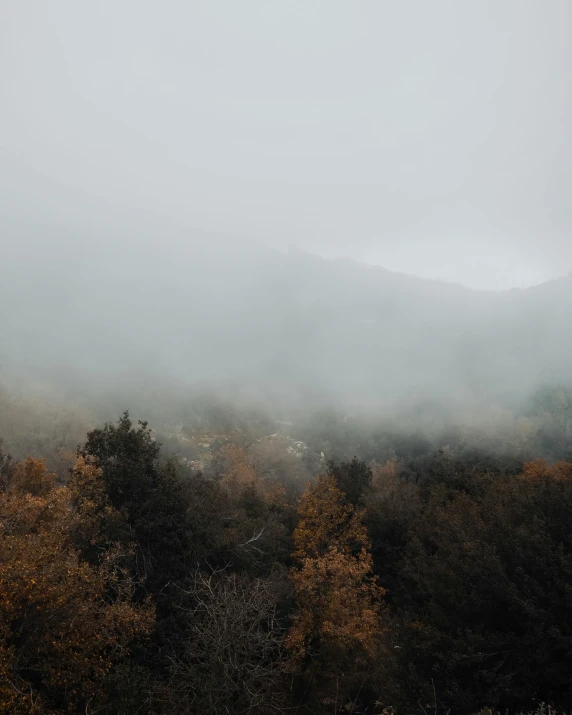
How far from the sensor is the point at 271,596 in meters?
22.6

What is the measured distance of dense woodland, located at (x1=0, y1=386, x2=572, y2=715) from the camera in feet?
45.9

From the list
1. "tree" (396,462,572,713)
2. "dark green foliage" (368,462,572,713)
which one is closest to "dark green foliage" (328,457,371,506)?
"dark green foliage" (368,462,572,713)

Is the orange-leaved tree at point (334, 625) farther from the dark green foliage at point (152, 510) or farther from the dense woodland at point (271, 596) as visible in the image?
the dark green foliage at point (152, 510)

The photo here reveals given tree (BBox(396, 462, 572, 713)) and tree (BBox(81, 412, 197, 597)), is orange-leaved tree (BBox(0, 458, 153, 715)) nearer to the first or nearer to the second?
tree (BBox(81, 412, 197, 597))

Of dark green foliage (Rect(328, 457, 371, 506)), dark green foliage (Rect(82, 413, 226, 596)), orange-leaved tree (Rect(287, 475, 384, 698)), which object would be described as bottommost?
orange-leaved tree (Rect(287, 475, 384, 698))

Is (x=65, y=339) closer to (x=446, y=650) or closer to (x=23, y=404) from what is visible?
(x=23, y=404)

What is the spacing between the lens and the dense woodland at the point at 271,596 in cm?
1400

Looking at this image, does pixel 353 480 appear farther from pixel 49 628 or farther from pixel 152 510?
pixel 49 628

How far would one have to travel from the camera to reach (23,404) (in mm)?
90562

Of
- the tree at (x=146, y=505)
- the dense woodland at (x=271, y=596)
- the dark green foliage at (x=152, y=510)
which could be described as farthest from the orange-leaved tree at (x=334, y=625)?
the tree at (x=146, y=505)

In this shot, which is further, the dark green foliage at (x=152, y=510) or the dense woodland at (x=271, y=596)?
the dark green foliage at (x=152, y=510)

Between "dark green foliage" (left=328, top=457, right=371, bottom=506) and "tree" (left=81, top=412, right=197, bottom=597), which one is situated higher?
"tree" (left=81, top=412, right=197, bottom=597)

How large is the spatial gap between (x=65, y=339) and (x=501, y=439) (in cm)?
18015

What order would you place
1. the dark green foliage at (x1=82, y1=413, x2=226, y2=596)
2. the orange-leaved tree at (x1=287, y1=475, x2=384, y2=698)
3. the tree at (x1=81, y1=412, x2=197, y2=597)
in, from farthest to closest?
1. the dark green foliage at (x1=82, y1=413, x2=226, y2=596)
2. the tree at (x1=81, y1=412, x2=197, y2=597)
3. the orange-leaved tree at (x1=287, y1=475, x2=384, y2=698)
